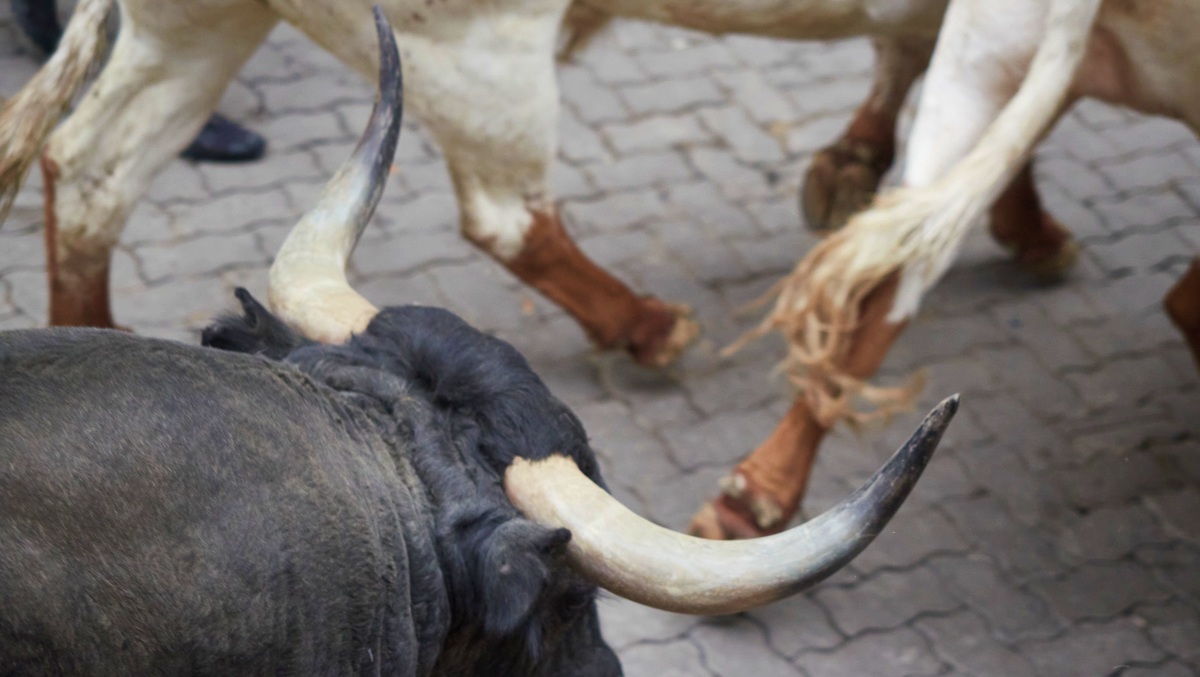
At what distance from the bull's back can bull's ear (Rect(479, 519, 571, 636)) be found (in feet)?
0.49

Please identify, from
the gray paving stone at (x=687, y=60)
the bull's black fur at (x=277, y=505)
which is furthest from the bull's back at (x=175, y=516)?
the gray paving stone at (x=687, y=60)

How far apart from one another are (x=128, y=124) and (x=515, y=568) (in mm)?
2631

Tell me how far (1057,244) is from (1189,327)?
0.84m

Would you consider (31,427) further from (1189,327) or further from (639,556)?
(1189,327)

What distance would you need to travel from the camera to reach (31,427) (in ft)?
4.85

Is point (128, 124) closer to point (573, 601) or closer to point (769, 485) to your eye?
point (769, 485)

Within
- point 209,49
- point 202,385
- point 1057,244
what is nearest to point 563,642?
point 202,385

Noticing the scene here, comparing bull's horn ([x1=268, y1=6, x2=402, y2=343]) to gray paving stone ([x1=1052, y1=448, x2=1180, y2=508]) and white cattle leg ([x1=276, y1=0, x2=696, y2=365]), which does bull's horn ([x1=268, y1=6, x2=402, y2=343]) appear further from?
gray paving stone ([x1=1052, y1=448, x2=1180, y2=508])

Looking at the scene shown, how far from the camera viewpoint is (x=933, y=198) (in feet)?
10.8

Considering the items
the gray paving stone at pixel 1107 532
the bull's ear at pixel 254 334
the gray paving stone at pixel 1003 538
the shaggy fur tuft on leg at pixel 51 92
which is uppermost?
the bull's ear at pixel 254 334

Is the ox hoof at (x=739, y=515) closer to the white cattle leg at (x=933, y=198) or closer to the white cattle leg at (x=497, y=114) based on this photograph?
the white cattle leg at (x=933, y=198)

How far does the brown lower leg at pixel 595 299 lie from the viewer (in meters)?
4.12

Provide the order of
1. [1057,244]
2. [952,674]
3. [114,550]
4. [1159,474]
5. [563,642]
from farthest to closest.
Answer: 1. [1057,244]
2. [1159,474]
3. [952,674]
4. [563,642]
5. [114,550]

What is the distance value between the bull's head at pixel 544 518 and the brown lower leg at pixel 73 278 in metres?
1.99
